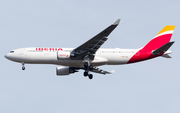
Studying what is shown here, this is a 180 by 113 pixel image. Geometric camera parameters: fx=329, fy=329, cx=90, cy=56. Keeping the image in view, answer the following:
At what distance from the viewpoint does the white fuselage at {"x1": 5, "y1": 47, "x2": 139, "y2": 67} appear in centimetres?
4672

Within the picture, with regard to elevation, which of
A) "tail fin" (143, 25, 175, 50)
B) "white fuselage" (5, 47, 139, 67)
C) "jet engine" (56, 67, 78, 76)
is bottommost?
"jet engine" (56, 67, 78, 76)

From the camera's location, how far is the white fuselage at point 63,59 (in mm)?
46719

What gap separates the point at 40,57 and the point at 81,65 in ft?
20.1

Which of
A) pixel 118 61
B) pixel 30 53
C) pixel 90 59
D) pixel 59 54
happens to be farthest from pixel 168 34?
pixel 30 53

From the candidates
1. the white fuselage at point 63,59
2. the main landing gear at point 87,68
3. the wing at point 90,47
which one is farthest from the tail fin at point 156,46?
the wing at point 90,47

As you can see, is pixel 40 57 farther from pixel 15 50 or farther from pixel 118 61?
pixel 118 61

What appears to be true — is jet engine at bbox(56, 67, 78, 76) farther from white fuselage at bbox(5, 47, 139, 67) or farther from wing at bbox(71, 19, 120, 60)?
wing at bbox(71, 19, 120, 60)

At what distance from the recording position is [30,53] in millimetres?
47219

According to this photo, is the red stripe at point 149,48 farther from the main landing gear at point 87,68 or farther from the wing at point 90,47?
the wing at point 90,47

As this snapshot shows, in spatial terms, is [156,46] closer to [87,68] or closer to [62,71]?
[87,68]

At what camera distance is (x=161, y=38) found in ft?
172

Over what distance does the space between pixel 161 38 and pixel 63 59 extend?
16676 mm

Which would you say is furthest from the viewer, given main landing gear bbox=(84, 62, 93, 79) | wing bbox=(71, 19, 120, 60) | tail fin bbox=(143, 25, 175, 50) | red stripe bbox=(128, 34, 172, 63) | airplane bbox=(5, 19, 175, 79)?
tail fin bbox=(143, 25, 175, 50)

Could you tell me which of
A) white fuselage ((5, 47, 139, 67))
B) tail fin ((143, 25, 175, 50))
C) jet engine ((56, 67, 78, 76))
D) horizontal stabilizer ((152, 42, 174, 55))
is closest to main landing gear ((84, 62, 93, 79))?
white fuselage ((5, 47, 139, 67))
